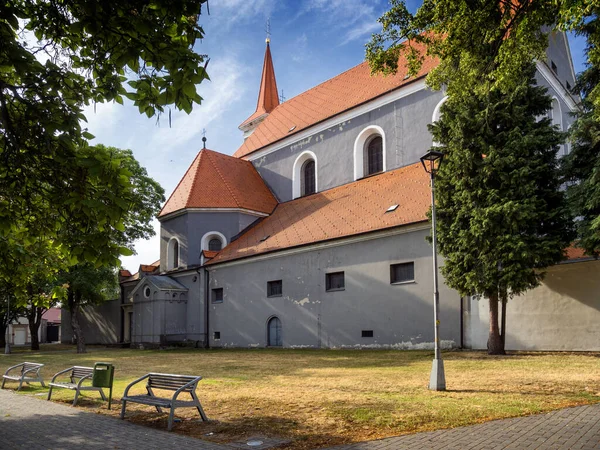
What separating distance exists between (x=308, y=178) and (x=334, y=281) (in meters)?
9.61

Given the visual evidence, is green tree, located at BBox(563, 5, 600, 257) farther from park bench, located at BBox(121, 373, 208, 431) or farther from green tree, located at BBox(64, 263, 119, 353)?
green tree, located at BBox(64, 263, 119, 353)

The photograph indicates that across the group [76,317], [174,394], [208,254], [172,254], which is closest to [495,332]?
[174,394]

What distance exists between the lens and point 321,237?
84.1 ft

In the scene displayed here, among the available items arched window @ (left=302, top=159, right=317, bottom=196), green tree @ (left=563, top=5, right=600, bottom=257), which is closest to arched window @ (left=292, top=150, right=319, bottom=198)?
arched window @ (left=302, top=159, right=317, bottom=196)

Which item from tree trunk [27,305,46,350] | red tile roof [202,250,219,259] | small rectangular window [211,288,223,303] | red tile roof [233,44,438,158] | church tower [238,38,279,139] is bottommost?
tree trunk [27,305,46,350]

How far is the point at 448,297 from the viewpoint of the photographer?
20391mm

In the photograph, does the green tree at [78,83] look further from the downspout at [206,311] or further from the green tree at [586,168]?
the downspout at [206,311]

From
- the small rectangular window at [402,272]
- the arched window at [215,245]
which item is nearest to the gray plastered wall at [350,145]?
the arched window at [215,245]

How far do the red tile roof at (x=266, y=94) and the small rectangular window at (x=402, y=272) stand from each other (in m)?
28.1

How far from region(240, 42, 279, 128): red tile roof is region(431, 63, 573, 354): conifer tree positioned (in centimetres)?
3137

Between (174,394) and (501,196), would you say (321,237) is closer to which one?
(501,196)

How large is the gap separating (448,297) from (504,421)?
42.8 feet

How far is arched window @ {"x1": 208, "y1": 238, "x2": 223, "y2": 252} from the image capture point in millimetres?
33594

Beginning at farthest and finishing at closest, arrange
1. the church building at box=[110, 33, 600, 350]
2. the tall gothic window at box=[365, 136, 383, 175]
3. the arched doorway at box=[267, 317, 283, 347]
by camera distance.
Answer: the tall gothic window at box=[365, 136, 383, 175]
the arched doorway at box=[267, 317, 283, 347]
the church building at box=[110, 33, 600, 350]
